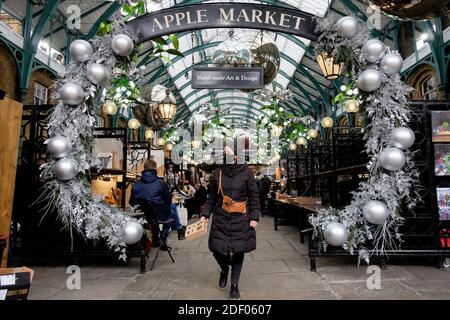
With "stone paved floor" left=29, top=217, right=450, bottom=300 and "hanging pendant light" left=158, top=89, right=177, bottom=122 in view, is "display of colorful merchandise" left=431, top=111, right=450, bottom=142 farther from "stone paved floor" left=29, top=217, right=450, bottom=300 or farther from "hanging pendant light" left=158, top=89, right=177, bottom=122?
"hanging pendant light" left=158, top=89, right=177, bottom=122

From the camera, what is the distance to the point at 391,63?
4.43m

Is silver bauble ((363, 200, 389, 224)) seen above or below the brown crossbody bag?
below

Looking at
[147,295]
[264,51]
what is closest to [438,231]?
[264,51]

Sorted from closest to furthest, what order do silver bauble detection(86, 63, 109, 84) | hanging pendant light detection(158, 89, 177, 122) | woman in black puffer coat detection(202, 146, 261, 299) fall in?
woman in black puffer coat detection(202, 146, 261, 299) → silver bauble detection(86, 63, 109, 84) → hanging pendant light detection(158, 89, 177, 122)

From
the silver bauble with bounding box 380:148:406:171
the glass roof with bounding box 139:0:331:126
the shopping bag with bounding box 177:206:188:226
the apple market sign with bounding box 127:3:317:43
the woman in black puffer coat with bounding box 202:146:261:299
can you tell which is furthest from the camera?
the glass roof with bounding box 139:0:331:126

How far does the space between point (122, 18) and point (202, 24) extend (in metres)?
1.14

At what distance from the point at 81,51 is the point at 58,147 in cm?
134

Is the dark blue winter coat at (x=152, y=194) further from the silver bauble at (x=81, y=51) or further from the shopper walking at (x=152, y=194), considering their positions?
the silver bauble at (x=81, y=51)

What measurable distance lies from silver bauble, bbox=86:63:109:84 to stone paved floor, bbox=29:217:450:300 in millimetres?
A: 2685

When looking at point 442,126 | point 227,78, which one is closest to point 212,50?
point 227,78

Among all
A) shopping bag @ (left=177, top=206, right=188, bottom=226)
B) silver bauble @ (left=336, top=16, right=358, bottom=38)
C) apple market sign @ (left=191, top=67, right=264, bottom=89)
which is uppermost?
silver bauble @ (left=336, top=16, right=358, bottom=38)

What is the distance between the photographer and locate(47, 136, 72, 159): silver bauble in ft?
13.9

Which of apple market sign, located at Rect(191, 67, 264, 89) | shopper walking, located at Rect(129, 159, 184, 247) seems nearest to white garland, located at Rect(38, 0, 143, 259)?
shopper walking, located at Rect(129, 159, 184, 247)

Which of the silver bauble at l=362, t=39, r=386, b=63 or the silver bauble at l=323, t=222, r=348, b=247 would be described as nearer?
the silver bauble at l=323, t=222, r=348, b=247
